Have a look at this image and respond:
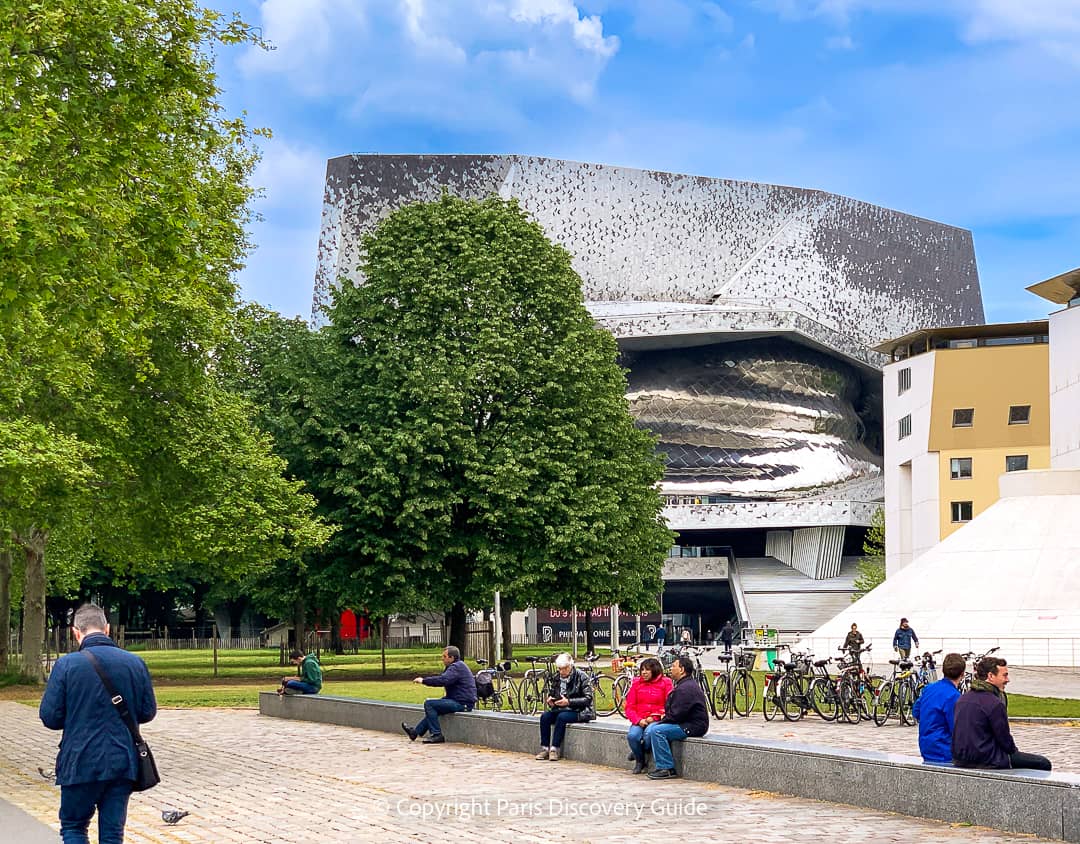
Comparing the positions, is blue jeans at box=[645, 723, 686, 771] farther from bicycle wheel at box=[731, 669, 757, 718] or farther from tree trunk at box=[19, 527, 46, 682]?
tree trunk at box=[19, 527, 46, 682]

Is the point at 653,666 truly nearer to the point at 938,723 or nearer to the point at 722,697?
the point at 938,723

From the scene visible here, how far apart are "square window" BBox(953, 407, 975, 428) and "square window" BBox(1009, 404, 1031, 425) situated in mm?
1914

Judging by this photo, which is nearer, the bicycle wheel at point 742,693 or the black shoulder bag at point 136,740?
the black shoulder bag at point 136,740

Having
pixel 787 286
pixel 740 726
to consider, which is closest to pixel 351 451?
pixel 740 726

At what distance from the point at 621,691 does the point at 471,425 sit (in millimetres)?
15452

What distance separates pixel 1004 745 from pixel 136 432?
84.9ft

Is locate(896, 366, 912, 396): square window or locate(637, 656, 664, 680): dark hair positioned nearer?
locate(637, 656, 664, 680): dark hair

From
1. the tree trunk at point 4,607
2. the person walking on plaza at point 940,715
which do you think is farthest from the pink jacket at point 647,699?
the tree trunk at point 4,607

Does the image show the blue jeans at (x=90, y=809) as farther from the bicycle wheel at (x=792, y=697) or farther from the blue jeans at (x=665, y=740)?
the bicycle wheel at (x=792, y=697)

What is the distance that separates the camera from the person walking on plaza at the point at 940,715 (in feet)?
41.5

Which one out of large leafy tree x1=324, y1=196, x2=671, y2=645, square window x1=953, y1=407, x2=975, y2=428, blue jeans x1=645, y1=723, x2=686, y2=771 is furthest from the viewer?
square window x1=953, y1=407, x2=975, y2=428

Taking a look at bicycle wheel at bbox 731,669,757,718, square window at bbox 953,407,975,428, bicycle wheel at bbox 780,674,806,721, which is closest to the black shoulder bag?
bicycle wheel at bbox 780,674,806,721

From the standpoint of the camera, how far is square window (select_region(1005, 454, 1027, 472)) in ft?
241

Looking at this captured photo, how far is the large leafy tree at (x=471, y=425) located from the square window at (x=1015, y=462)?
37665 mm
